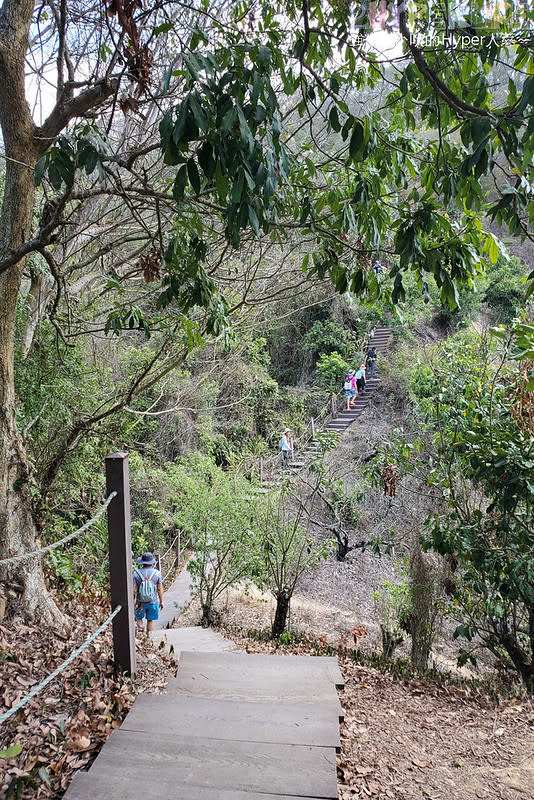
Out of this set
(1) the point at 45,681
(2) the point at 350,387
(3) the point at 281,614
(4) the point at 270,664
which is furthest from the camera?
(2) the point at 350,387

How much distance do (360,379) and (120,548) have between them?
14185 mm

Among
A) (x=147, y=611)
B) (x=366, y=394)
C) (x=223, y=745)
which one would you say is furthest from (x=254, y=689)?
(x=366, y=394)

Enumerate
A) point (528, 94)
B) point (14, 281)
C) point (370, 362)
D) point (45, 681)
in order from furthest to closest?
point (370, 362) → point (14, 281) → point (45, 681) → point (528, 94)

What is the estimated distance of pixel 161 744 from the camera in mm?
2248

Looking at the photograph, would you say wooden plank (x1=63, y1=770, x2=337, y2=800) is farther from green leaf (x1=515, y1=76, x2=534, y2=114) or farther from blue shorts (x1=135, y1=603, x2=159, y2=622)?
blue shorts (x1=135, y1=603, x2=159, y2=622)

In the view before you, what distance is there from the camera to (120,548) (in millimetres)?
2783

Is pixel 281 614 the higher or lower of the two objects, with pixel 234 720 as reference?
lower

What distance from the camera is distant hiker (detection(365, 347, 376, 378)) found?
17.0 metres

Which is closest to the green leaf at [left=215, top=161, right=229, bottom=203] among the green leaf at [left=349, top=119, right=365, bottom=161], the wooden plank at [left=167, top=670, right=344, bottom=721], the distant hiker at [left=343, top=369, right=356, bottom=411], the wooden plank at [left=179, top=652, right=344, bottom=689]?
the green leaf at [left=349, top=119, right=365, bottom=161]

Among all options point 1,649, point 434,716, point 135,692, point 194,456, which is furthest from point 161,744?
point 194,456

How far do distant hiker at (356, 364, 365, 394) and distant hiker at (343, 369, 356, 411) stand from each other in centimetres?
23

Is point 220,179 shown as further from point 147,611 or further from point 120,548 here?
point 147,611

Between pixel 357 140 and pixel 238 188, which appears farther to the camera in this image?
pixel 357 140

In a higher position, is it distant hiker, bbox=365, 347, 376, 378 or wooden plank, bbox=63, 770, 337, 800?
distant hiker, bbox=365, 347, 376, 378
